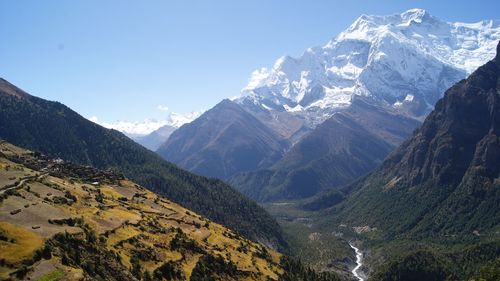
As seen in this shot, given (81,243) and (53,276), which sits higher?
(81,243)

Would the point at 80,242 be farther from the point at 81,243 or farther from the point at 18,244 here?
the point at 18,244

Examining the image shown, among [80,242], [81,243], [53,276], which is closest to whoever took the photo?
[53,276]

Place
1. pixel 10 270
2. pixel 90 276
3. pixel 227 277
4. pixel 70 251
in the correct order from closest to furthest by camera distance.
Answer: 1. pixel 10 270
2. pixel 90 276
3. pixel 70 251
4. pixel 227 277

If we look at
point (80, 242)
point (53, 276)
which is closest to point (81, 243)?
point (80, 242)

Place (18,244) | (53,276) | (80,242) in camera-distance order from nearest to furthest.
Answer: (53,276) < (18,244) < (80,242)

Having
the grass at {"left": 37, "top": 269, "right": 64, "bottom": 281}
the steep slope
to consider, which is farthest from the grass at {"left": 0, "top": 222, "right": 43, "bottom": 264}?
the grass at {"left": 37, "top": 269, "right": 64, "bottom": 281}

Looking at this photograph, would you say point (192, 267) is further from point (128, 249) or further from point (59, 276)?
point (59, 276)

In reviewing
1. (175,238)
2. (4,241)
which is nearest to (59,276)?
(4,241)

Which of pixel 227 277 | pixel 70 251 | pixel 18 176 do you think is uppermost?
pixel 18 176

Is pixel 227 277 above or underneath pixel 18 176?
underneath

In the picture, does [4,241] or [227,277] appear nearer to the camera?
[4,241]
